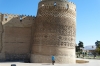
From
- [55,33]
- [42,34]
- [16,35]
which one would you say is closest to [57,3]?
[55,33]

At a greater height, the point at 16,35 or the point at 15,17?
the point at 15,17

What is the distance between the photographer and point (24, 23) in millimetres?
17953

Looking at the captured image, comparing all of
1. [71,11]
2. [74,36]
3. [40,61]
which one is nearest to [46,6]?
[71,11]

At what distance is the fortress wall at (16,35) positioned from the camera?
1738 cm

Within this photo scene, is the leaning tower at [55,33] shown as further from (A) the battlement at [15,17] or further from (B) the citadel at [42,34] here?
(A) the battlement at [15,17]

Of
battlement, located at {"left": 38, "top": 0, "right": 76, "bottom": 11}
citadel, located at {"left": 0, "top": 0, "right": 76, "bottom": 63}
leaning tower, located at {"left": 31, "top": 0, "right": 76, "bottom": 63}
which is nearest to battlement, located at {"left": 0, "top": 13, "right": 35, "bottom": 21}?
citadel, located at {"left": 0, "top": 0, "right": 76, "bottom": 63}

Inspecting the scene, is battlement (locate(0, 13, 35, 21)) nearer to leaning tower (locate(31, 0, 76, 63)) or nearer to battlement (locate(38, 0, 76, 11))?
leaning tower (locate(31, 0, 76, 63))

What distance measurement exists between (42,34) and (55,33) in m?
1.34

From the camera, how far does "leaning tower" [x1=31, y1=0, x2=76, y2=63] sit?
15.3 metres

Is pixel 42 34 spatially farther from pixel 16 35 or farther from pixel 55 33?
pixel 16 35

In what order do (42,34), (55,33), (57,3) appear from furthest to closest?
(57,3) < (42,34) < (55,33)

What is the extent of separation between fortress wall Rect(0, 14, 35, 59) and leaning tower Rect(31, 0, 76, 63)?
1672mm

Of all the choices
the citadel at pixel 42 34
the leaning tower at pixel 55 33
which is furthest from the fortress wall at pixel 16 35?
the leaning tower at pixel 55 33

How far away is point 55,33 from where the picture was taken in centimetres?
1546
